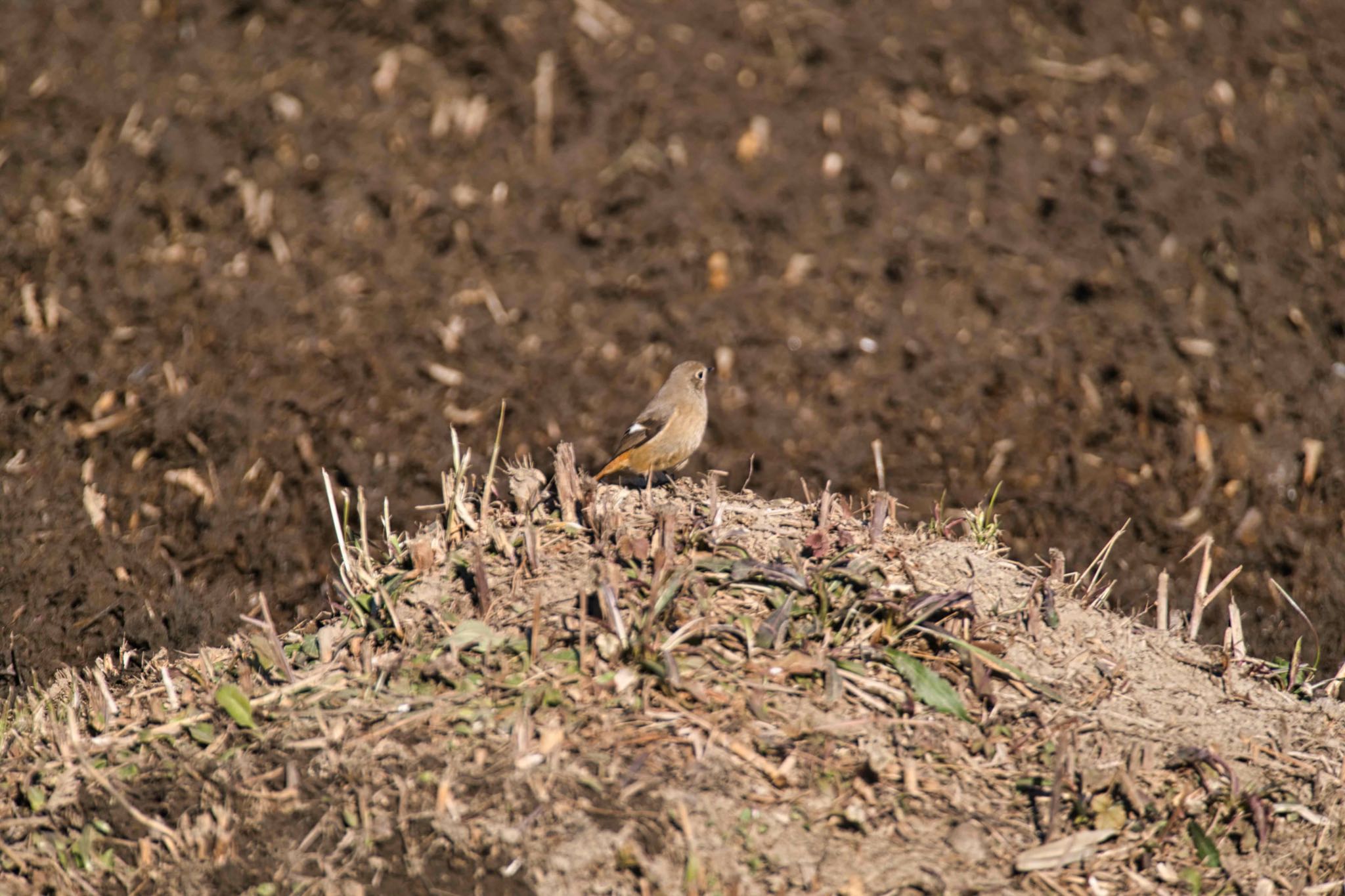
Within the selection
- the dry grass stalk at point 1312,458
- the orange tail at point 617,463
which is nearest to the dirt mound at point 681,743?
the orange tail at point 617,463

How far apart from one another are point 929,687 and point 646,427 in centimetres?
232

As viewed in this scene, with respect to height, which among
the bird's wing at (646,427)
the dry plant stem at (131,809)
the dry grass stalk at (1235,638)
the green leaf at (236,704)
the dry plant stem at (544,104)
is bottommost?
the bird's wing at (646,427)

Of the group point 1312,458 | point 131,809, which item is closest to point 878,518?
point 131,809

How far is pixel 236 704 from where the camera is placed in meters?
3.17

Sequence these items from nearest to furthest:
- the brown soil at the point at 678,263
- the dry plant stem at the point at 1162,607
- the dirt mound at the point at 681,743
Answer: the dirt mound at the point at 681,743, the dry plant stem at the point at 1162,607, the brown soil at the point at 678,263

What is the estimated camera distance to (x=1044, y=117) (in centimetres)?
797

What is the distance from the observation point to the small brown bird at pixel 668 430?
5.27 m

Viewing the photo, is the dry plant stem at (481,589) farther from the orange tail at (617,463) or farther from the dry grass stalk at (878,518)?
the orange tail at (617,463)

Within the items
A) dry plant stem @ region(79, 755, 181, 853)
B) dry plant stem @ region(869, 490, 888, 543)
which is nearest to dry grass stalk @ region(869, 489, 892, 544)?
dry plant stem @ region(869, 490, 888, 543)

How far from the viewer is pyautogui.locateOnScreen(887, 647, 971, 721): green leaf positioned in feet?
10.4

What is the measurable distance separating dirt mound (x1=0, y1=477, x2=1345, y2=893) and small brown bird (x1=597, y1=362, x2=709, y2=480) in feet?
5.16

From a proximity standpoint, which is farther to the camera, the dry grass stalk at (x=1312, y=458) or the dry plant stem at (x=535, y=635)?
the dry grass stalk at (x=1312, y=458)

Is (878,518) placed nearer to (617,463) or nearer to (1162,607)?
(1162,607)

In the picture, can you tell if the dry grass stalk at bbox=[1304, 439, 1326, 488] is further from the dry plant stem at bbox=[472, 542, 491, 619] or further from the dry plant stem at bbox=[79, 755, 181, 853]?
the dry plant stem at bbox=[79, 755, 181, 853]
